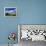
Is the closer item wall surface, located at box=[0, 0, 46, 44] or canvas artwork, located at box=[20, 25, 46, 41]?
canvas artwork, located at box=[20, 25, 46, 41]

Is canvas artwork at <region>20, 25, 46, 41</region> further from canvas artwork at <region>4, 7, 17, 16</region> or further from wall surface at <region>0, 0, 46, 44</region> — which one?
canvas artwork at <region>4, 7, 17, 16</region>

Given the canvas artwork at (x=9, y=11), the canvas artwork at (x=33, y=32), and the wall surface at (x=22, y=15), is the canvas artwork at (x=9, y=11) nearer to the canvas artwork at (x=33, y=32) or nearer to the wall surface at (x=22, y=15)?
the wall surface at (x=22, y=15)

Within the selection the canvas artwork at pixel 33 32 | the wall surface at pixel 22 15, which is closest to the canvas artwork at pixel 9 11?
the wall surface at pixel 22 15

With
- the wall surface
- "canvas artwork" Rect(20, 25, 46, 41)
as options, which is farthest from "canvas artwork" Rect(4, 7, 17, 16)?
"canvas artwork" Rect(20, 25, 46, 41)

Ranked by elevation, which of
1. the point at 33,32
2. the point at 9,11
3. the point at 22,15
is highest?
the point at 9,11

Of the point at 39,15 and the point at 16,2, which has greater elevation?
the point at 16,2

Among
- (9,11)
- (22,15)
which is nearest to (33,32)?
(22,15)

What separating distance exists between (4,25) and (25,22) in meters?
0.55

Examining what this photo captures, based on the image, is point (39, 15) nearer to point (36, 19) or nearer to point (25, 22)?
point (36, 19)

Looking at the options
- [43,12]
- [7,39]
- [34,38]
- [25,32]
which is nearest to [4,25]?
[7,39]

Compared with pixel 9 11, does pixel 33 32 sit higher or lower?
lower

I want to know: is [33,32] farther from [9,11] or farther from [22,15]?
[9,11]

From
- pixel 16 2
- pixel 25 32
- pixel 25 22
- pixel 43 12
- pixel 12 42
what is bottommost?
pixel 12 42

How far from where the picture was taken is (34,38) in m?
3.03
